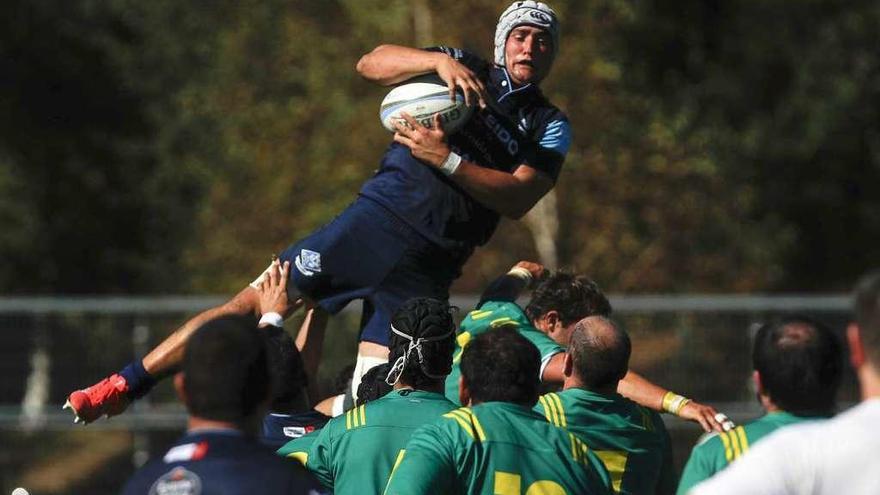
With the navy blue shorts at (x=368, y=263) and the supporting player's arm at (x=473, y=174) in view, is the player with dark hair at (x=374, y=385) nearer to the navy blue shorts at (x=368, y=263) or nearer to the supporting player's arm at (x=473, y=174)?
the navy blue shorts at (x=368, y=263)

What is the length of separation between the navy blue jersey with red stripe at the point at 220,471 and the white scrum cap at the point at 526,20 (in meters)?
4.31

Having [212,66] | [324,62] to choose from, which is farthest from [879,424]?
[212,66]

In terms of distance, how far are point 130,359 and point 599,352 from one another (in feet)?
40.7

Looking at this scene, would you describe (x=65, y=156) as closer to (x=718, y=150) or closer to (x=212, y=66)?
(x=212, y=66)

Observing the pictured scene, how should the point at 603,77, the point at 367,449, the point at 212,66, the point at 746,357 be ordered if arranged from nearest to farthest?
the point at 367,449, the point at 746,357, the point at 603,77, the point at 212,66

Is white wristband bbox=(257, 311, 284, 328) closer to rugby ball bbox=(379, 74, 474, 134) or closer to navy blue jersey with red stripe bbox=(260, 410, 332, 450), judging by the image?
navy blue jersey with red stripe bbox=(260, 410, 332, 450)

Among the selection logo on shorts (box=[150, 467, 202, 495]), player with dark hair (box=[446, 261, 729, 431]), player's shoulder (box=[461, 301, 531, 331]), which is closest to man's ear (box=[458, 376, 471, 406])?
player with dark hair (box=[446, 261, 729, 431])

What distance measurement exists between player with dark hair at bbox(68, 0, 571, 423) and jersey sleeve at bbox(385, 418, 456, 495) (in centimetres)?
246

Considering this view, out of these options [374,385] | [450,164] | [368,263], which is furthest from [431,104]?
[374,385]

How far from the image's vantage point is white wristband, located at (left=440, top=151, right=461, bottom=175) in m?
8.97

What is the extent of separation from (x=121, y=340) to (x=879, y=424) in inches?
599

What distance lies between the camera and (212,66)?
33000 mm

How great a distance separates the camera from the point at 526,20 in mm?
9164

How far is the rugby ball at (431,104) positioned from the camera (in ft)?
29.6
